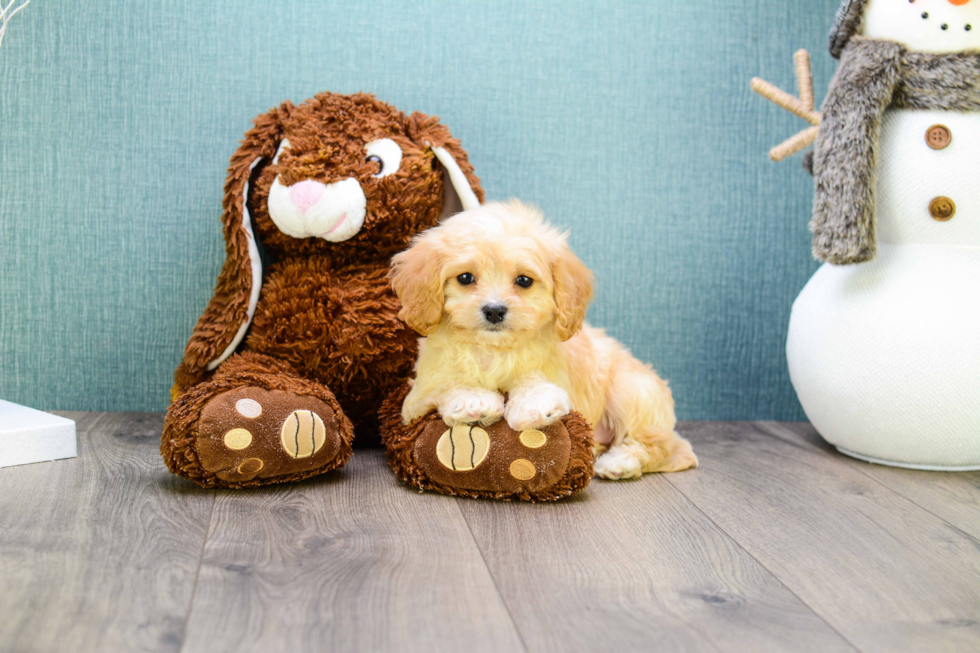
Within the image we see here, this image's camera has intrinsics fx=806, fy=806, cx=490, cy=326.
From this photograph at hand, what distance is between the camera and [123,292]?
6.60 ft

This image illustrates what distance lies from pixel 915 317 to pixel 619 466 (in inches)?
28.2

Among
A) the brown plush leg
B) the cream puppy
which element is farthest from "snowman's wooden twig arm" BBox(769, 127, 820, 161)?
the brown plush leg

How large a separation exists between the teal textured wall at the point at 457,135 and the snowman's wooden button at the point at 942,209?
1.63ft

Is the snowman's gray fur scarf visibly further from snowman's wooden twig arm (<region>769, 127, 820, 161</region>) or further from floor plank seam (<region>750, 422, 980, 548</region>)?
floor plank seam (<region>750, 422, 980, 548</region>)

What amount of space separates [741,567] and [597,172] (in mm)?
1202

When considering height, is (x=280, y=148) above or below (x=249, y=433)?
above

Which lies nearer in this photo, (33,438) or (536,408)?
(536,408)

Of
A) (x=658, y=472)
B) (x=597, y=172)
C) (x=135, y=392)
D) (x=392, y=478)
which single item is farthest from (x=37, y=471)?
(x=597, y=172)

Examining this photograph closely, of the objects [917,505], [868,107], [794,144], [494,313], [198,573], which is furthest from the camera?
[794,144]

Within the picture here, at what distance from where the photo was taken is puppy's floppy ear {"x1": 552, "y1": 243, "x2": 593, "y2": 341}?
1437mm

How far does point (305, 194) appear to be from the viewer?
1.62 meters

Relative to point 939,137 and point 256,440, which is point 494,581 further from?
point 939,137

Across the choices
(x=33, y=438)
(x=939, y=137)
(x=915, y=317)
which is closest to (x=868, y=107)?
(x=939, y=137)

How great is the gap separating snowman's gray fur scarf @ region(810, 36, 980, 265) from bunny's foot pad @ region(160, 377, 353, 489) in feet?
3.77
